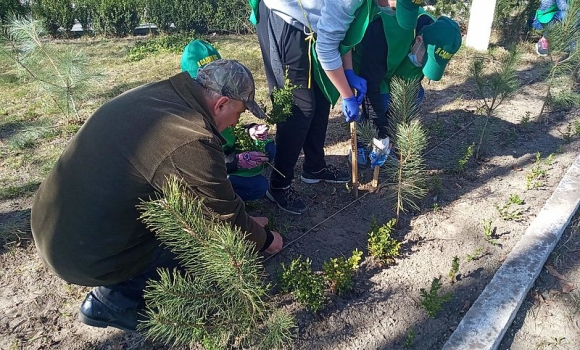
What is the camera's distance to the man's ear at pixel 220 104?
196cm

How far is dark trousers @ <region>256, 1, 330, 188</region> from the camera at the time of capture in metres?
2.71

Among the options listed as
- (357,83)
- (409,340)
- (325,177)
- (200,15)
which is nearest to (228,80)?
(357,83)

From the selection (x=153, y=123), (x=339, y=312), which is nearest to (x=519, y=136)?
(x=339, y=312)

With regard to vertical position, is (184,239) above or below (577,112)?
above

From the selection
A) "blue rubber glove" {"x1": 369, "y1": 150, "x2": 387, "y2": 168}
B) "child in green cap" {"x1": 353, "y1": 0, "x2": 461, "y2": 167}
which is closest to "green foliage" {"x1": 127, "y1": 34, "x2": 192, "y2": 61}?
"child in green cap" {"x1": 353, "y1": 0, "x2": 461, "y2": 167}

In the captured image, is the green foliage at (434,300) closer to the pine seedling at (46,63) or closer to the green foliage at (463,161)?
the green foliage at (463,161)

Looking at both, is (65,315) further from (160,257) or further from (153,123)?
(153,123)

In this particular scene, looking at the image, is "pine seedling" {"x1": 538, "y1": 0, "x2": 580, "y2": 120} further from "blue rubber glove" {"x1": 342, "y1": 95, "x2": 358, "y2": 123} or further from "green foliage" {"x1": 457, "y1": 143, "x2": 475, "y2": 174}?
"blue rubber glove" {"x1": 342, "y1": 95, "x2": 358, "y2": 123}

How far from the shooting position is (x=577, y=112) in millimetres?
4469

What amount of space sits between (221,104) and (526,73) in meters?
4.93

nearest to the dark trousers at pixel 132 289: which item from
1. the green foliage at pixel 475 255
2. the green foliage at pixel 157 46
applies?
the green foliage at pixel 475 255

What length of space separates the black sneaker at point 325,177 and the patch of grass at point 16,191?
2008 millimetres

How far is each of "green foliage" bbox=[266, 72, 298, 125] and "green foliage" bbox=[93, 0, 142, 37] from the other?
6095 millimetres

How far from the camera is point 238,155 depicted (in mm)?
2898
